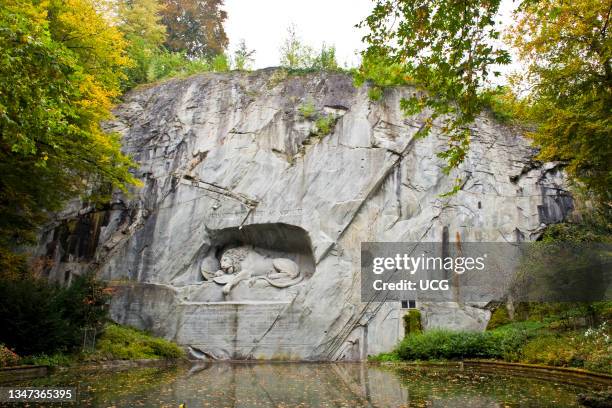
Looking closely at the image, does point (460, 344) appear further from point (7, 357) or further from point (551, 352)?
point (7, 357)

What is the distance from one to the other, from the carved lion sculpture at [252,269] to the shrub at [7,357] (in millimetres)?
7375

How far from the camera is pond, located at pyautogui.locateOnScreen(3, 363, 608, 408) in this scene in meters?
6.65

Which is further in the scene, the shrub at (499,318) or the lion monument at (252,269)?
the lion monument at (252,269)

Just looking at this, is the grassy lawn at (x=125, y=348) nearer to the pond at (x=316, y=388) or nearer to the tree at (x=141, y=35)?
the pond at (x=316, y=388)

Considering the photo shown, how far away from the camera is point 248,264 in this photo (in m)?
17.2

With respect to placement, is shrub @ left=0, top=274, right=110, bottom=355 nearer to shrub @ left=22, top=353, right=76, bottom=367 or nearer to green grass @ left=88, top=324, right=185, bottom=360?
shrub @ left=22, top=353, right=76, bottom=367

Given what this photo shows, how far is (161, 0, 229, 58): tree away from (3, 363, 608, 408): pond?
2260cm

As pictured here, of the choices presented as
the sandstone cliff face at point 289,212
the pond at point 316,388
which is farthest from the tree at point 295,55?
the pond at point 316,388

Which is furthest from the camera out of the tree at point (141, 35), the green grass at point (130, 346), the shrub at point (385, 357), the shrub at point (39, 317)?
the tree at point (141, 35)

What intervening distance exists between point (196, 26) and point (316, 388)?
86.2 feet

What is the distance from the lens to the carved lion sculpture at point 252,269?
16.4 meters

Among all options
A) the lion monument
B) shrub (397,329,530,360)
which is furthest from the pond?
the lion monument
